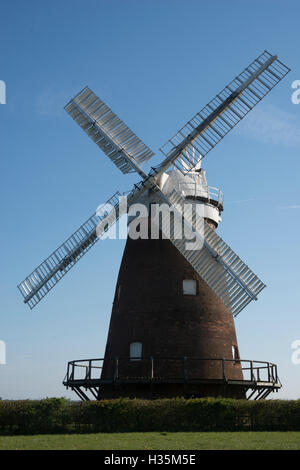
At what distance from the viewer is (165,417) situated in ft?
50.4

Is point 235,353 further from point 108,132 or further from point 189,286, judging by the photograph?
point 108,132

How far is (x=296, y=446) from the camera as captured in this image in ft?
37.4

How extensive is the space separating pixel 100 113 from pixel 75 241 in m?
5.32

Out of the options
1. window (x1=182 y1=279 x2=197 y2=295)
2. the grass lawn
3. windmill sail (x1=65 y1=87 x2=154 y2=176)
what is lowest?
the grass lawn

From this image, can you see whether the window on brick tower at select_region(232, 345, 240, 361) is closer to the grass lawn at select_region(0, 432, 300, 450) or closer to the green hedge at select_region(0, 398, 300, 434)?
the green hedge at select_region(0, 398, 300, 434)

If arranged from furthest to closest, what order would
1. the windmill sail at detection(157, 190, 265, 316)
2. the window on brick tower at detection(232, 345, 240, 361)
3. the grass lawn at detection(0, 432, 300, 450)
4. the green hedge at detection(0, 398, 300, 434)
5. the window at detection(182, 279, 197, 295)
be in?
the window on brick tower at detection(232, 345, 240, 361)
the window at detection(182, 279, 197, 295)
the windmill sail at detection(157, 190, 265, 316)
the green hedge at detection(0, 398, 300, 434)
the grass lawn at detection(0, 432, 300, 450)

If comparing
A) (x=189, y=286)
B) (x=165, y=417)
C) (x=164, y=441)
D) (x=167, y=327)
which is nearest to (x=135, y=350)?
(x=167, y=327)

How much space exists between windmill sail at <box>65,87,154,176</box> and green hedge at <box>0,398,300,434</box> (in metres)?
8.63

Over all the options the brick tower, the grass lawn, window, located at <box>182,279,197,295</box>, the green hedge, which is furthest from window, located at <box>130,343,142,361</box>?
the grass lawn

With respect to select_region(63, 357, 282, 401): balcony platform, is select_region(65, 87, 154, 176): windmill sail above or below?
above

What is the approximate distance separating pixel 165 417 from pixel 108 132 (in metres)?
11.0

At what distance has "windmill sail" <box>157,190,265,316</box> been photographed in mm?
17344

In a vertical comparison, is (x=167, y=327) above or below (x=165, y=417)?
above
